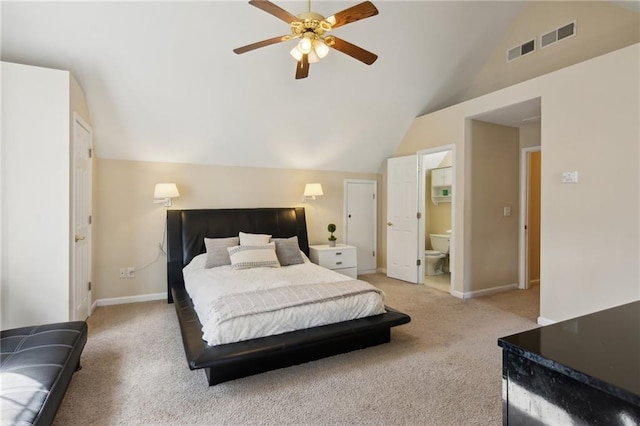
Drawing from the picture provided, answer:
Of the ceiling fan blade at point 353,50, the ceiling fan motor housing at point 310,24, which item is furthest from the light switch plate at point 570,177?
the ceiling fan motor housing at point 310,24

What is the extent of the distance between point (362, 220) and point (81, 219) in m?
4.03

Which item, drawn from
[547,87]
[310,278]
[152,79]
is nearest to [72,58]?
[152,79]

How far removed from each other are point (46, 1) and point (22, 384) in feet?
9.66

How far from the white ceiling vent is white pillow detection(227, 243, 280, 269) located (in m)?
4.28

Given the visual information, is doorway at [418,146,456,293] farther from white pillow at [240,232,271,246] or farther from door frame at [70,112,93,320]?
door frame at [70,112,93,320]

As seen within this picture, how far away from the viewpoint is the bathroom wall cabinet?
5.83m

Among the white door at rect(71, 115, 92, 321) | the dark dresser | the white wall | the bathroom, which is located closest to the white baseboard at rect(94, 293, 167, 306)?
the white door at rect(71, 115, 92, 321)

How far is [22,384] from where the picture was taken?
62.1 inches

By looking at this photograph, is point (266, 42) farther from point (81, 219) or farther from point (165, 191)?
point (81, 219)

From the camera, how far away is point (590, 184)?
3020 millimetres

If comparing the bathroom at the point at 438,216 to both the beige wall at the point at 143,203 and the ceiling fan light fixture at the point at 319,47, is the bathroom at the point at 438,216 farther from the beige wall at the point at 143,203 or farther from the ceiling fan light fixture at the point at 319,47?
the ceiling fan light fixture at the point at 319,47

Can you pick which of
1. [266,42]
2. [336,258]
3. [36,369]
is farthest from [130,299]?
[266,42]

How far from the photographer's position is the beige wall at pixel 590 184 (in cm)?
278

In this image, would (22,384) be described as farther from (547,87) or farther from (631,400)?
(547,87)
